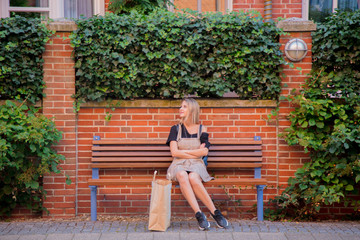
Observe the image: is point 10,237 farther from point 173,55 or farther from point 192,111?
point 173,55

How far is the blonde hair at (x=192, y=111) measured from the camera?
5.53 meters

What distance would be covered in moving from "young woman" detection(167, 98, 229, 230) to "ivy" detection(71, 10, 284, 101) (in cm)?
45

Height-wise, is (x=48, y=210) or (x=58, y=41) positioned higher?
(x=58, y=41)

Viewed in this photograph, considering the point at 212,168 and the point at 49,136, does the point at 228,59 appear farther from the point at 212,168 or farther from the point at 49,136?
the point at 49,136

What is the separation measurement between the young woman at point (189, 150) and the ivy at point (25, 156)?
143 centimetres

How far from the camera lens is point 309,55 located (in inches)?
234

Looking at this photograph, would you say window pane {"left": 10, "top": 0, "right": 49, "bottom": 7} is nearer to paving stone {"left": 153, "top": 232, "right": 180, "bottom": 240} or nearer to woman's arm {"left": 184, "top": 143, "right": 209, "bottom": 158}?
woman's arm {"left": 184, "top": 143, "right": 209, "bottom": 158}

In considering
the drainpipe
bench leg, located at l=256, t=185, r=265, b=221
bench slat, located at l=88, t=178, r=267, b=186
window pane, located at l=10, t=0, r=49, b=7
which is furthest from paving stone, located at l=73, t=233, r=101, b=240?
the drainpipe

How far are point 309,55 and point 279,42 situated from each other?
43 cm

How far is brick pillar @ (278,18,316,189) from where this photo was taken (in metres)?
5.93

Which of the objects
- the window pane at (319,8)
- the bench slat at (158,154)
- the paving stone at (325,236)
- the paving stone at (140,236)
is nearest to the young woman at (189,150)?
the bench slat at (158,154)

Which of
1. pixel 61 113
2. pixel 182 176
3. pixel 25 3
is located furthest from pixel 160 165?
pixel 25 3

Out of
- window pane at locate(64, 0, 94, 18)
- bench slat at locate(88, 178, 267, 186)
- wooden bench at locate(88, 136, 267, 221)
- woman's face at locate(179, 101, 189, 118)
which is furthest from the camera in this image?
window pane at locate(64, 0, 94, 18)

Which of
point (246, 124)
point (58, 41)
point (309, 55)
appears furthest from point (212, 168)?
point (58, 41)
